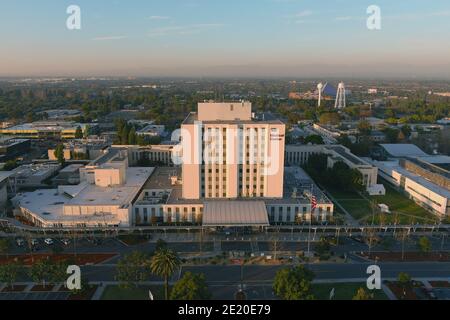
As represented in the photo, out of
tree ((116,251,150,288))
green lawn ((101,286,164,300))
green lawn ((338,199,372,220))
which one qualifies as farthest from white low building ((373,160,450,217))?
tree ((116,251,150,288))

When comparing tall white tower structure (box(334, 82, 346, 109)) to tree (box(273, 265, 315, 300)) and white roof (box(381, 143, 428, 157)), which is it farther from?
tree (box(273, 265, 315, 300))

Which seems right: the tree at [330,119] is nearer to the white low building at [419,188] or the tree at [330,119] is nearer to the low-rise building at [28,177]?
the white low building at [419,188]

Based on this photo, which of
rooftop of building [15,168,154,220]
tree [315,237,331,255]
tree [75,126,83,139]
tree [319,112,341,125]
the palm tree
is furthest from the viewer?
tree [319,112,341,125]

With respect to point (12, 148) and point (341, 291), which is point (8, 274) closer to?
point (341, 291)

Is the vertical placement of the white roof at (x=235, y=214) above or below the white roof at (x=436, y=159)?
below

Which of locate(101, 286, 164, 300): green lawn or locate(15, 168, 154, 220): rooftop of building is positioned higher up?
locate(15, 168, 154, 220): rooftop of building

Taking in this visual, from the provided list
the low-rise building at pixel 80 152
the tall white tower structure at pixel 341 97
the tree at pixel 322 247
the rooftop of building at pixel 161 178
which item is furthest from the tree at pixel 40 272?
the tall white tower structure at pixel 341 97
